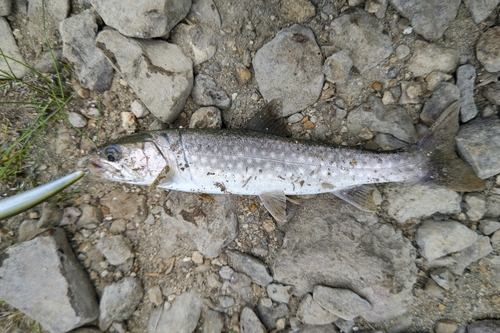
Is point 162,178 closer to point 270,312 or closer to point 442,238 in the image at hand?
point 270,312

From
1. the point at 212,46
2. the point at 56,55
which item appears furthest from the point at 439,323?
the point at 56,55

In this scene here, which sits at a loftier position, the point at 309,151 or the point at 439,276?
the point at 309,151

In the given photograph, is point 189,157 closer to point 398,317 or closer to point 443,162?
point 443,162

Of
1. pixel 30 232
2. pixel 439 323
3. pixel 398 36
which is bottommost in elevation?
pixel 439 323

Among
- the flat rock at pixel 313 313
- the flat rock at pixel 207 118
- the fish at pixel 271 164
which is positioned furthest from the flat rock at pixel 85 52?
the flat rock at pixel 313 313

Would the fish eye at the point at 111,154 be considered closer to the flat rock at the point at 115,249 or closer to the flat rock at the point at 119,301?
the flat rock at the point at 115,249
